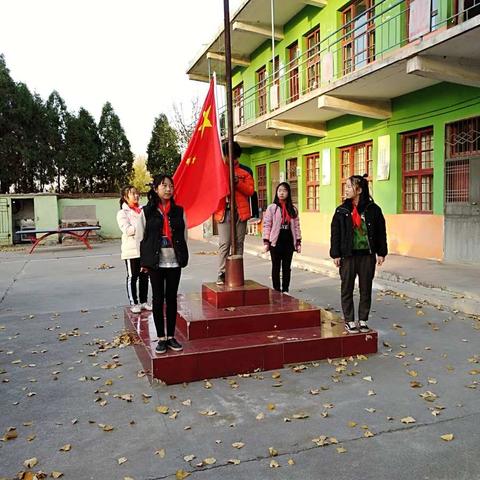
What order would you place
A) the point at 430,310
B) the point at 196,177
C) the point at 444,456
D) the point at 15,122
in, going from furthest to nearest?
the point at 15,122
the point at 430,310
the point at 196,177
the point at 444,456

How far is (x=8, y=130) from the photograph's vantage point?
2689cm

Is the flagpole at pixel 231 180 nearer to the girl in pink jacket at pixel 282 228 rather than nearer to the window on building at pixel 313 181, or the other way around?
the girl in pink jacket at pixel 282 228

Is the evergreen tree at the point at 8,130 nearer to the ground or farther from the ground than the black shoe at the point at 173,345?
farther from the ground

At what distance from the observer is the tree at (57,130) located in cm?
2952

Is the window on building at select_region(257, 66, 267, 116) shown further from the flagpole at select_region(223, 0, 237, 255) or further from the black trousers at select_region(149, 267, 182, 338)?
the black trousers at select_region(149, 267, 182, 338)

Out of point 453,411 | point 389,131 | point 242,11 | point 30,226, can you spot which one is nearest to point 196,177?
point 453,411

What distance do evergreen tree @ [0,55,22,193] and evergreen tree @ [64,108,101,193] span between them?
358cm

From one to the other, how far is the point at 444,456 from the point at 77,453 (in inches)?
90.7

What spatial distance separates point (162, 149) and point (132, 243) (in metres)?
31.8

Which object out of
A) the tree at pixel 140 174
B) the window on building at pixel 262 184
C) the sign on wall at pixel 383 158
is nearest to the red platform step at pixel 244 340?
the sign on wall at pixel 383 158

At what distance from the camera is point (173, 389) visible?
13.8 feet

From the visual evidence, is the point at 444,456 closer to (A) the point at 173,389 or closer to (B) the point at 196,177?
(A) the point at 173,389

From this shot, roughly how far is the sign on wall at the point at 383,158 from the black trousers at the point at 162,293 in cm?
898

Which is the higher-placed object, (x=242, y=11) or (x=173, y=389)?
(x=242, y=11)
